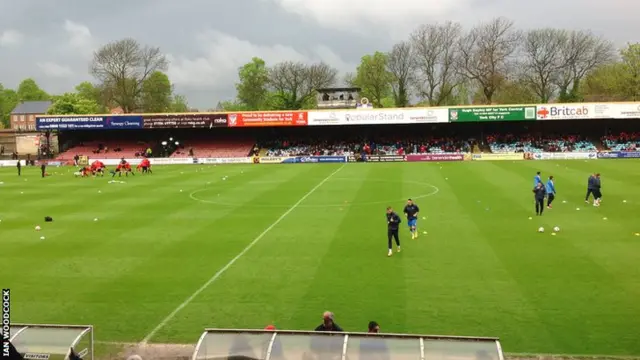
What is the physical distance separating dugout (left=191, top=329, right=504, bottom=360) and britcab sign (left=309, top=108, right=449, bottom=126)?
179 feet

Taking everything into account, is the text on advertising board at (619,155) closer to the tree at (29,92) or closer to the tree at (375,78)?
the tree at (375,78)

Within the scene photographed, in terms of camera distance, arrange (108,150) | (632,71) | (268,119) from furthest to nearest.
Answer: (632,71)
(108,150)
(268,119)

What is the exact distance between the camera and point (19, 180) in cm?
4425

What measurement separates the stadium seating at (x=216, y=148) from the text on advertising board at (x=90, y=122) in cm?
602

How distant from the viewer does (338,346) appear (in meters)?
7.20

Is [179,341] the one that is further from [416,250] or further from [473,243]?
[473,243]

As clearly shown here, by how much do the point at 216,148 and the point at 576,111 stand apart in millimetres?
39280

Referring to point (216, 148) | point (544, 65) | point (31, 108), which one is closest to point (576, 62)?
point (544, 65)

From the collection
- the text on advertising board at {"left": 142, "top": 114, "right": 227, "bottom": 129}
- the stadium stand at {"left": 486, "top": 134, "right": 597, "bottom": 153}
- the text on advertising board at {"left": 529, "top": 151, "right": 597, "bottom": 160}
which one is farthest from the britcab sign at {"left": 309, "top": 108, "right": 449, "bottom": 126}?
the text on advertising board at {"left": 142, "top": 114, "right": 227, "bottom": 129}

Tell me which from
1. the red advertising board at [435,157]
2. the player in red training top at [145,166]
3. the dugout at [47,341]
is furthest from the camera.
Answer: the red advertising board at [435,157]

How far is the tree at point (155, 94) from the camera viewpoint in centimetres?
9869

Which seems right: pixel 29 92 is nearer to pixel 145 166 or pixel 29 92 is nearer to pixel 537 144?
pixel 145 166

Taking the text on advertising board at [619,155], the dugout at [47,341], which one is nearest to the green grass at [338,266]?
the dugout at [47,341]

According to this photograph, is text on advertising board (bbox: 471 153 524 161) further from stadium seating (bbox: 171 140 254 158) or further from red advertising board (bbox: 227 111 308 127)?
stadium seating (bbox: 171 140 254 158)
